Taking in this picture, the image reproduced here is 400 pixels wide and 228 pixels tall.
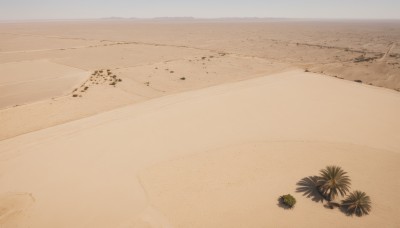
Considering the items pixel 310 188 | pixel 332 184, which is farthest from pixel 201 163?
pixel 332 184

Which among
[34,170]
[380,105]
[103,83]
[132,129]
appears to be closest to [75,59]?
[103,83]

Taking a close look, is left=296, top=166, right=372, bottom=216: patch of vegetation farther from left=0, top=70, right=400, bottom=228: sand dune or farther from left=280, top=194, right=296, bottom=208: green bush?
left=280, top=194, right=296, bottom=208: green bush

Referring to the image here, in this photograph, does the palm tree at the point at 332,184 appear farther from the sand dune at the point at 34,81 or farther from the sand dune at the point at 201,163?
the sand dune at the point at 34,81

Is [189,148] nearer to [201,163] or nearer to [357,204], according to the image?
[201,163]

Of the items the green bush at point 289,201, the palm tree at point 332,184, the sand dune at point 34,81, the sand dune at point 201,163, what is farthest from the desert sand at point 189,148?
the palm tree at point 332,184

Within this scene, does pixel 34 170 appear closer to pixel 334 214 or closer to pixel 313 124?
pixel 334 214

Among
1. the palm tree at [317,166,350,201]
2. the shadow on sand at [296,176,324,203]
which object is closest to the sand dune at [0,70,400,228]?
the shadow on sand at [296,176,324,203]
